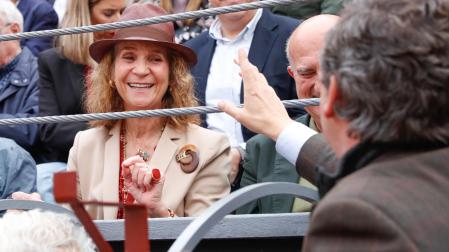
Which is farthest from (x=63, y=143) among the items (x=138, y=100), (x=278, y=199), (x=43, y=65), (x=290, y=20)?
(x=278, y=199)

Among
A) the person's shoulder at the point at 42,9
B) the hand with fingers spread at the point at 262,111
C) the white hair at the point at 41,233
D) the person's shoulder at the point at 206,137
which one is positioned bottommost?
the person's shoulder at the point at 206,137

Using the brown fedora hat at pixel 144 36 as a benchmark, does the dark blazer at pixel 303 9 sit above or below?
below

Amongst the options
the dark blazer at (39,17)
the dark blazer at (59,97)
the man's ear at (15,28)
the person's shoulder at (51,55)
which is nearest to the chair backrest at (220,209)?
the dark blazer at (59,97)

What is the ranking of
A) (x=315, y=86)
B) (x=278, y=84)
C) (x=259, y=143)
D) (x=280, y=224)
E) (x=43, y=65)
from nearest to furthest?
(x=280, y=224), (x=315, y=86), (x=259, y=143), (x=278, y=84), (x=43, y=65)

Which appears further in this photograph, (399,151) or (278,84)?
(278,84)

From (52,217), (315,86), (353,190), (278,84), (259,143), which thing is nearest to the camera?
(353,190)

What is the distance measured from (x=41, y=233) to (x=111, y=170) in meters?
1.27

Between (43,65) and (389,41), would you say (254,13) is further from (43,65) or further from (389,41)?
(389,41)

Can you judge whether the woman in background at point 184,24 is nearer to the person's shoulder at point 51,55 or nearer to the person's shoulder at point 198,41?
the person's shoulder at point 198,41

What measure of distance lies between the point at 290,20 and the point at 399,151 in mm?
3082

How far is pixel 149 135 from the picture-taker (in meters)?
4.08

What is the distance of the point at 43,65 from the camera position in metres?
5.12

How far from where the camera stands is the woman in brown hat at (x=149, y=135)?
12.6 feet

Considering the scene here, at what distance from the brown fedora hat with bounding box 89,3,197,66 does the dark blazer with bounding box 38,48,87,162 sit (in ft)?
2.24
